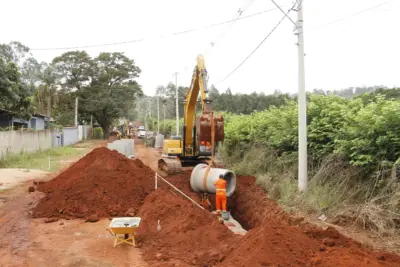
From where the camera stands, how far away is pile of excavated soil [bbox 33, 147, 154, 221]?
1090 cm

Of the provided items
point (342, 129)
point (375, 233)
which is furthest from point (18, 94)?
point (375, 233)

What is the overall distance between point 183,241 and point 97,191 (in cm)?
445

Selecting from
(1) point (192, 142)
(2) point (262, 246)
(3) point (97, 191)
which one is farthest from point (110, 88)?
(2) point (262, 246)

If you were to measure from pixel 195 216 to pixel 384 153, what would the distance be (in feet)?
14.3

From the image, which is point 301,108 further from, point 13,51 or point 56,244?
point 13,51

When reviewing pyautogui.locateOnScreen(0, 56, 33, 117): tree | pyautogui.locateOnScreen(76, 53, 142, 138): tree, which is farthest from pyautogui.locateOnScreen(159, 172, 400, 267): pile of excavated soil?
pyautogui.locateOnScreen(76, 53, 142, 138): tree

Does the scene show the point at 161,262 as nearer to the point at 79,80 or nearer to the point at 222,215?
the point at 222,215

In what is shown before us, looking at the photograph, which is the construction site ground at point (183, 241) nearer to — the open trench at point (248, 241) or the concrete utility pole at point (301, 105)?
the open trench at point (248, 241)

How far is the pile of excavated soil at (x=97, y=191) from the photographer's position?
1090cm

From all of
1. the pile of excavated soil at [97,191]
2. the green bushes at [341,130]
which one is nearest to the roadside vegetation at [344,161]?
the green bushes at [341,130]

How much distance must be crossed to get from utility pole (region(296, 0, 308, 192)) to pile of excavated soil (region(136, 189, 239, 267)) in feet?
8.09

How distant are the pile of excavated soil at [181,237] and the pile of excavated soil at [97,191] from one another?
126 cm

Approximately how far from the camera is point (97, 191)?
1156 centimetres

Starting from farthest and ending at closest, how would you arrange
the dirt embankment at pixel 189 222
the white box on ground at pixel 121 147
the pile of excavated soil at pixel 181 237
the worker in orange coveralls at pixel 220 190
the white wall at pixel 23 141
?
the white box on ground at pixel 121 147 < the white wall at pixel 23 141 < the worker in orange coveralls at pixel 220 190 < the pile of excavated soil at pixel 181 237 < the dirt embankment at pixel 189 222
